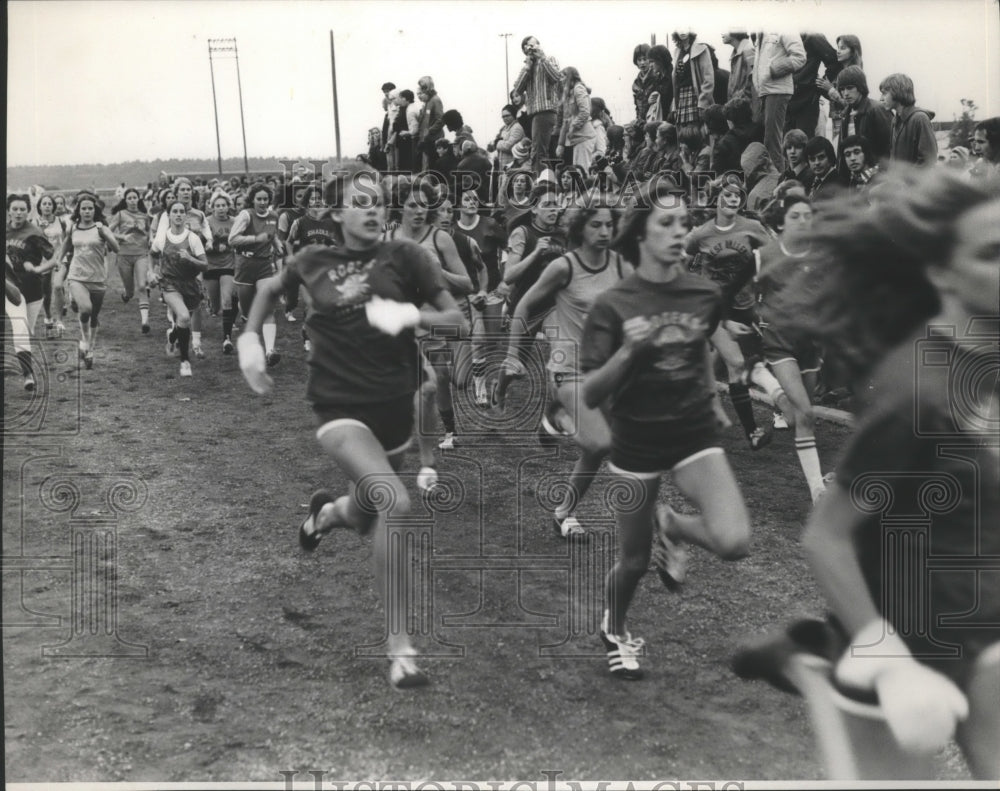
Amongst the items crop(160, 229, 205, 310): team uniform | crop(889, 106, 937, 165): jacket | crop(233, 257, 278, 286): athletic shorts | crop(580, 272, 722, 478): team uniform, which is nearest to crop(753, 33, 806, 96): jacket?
crop(889, 106, 937, 165): jacket

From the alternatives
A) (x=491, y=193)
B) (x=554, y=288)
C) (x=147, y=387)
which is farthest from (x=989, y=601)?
(x=147, y=387)

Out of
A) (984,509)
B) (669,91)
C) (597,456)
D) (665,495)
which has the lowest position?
(665,495)

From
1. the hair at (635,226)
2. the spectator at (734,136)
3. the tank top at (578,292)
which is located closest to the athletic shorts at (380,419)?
the hair at (635,226)

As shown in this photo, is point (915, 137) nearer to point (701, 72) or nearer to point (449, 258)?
point (701, 72)

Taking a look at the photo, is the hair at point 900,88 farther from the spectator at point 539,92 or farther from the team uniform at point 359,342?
the team uniform at point 359,342

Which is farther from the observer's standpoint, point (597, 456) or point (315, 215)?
point (315, 215)

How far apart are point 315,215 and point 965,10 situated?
4840mm

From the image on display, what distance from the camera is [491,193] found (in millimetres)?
9781

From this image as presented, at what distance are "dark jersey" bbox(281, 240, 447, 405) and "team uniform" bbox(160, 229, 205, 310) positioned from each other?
6240 millimetres

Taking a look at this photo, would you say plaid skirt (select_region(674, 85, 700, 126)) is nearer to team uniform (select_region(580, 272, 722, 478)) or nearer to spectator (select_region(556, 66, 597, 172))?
spectator (select_region(556, 66, 597, 172))

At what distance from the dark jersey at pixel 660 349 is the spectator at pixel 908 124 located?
3474 mm

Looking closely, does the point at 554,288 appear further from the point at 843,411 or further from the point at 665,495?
the point at 843,411

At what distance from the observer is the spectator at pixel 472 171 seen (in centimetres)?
894

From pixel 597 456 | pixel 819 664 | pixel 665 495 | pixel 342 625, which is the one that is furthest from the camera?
pixel 665 495
